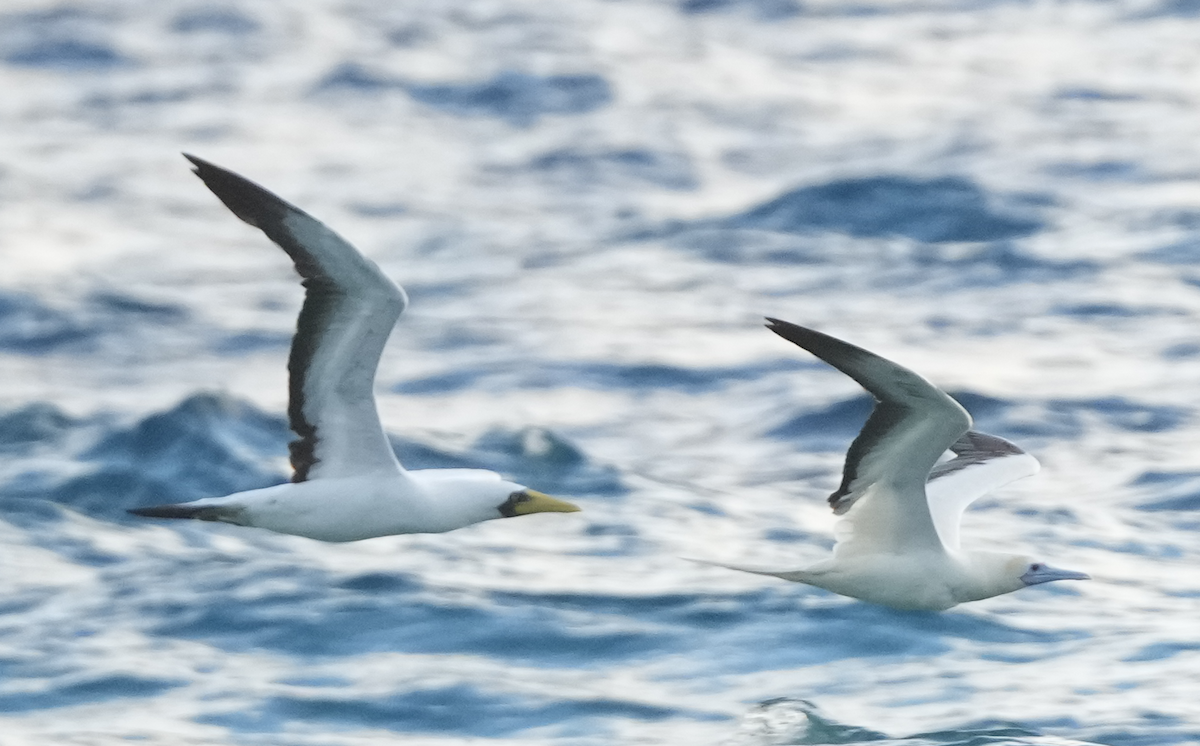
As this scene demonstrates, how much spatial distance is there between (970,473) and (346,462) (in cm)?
437

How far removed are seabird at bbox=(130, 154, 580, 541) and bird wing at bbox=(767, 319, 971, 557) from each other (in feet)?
5.75

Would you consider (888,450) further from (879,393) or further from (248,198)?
(248,198)

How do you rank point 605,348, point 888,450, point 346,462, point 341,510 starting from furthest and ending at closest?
point 605,348 < point 346,462 < point 341,510 < point 888,450

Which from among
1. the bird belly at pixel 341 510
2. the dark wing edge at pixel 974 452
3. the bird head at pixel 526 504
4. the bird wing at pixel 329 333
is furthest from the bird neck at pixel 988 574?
the bird wing at pixel 329 333

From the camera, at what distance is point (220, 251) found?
1105 inches

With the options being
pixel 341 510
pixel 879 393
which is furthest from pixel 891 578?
pixel 341 510

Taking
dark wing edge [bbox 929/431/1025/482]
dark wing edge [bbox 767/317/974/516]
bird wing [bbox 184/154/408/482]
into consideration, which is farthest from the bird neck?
bird wing [bbox 184/154/408/482]

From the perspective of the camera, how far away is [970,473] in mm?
13727

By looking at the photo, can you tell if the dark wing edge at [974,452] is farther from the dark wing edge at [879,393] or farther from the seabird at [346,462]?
the seabird at [346,462]

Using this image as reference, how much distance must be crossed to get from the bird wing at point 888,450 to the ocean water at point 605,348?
191 cm

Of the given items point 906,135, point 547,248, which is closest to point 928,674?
point 547,248

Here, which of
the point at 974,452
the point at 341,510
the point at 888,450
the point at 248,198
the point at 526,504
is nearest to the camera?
the point at 248,198

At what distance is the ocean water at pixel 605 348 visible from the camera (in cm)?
1485

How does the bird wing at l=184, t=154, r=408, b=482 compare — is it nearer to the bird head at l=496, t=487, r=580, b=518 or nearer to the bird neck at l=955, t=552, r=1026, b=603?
the bird head at l=496, t=487, r=580, b=518
